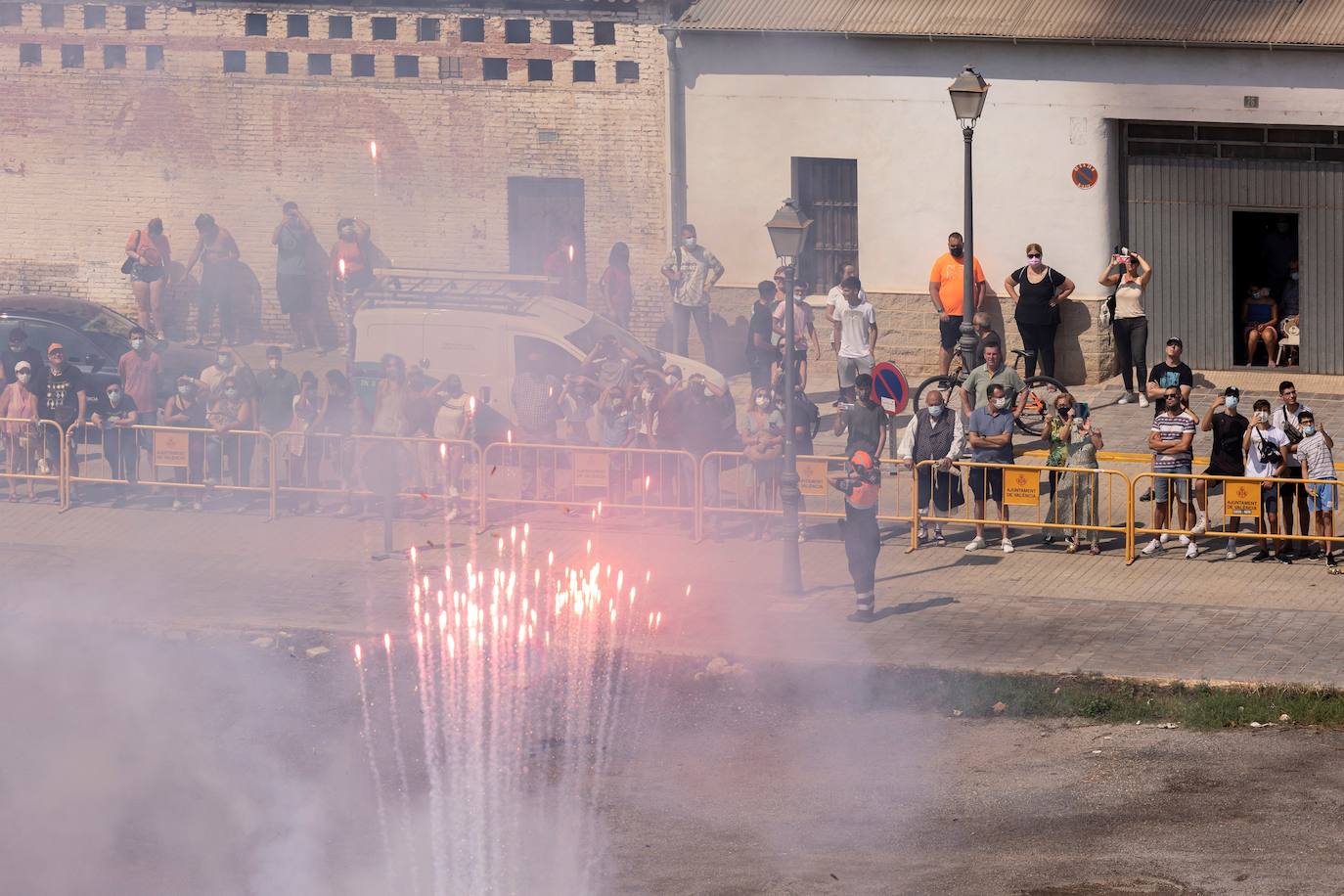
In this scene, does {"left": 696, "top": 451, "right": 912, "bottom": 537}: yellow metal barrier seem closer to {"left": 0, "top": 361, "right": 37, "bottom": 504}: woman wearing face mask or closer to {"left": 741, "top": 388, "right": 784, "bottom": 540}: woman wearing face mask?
{"left": 741, "top": 388, "right": 784, "bottom": 540}: woman wearing face mask

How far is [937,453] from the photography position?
64.5 ft

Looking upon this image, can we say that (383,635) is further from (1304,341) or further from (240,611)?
(1304,341)

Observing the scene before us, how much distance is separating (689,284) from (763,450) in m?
5.78

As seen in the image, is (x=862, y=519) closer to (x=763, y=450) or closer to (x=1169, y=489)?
(x=763, y=450)

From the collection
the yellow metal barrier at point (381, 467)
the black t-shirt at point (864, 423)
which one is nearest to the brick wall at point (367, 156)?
the yellow metal barrier at point (381, 467)

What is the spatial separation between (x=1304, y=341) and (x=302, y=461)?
10894 millimetres

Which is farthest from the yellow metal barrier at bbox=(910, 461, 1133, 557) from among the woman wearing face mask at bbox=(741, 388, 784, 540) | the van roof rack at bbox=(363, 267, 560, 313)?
the van roof rack at bbox=(363, 267, 560, 313)

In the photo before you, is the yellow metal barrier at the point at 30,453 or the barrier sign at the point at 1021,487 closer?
the barrier sign at the point at 1021,487

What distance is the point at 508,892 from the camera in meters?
11.5

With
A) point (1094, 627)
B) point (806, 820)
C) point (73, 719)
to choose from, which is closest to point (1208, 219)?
point (1094, 627)

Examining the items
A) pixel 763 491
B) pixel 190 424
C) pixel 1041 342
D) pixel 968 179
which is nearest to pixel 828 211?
pixel 1041 342

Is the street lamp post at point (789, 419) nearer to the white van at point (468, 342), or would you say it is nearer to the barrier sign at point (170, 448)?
the white van at point (468, 342)

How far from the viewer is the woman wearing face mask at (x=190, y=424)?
69.9ft

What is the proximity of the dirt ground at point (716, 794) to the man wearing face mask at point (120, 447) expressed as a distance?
16.9 feet
